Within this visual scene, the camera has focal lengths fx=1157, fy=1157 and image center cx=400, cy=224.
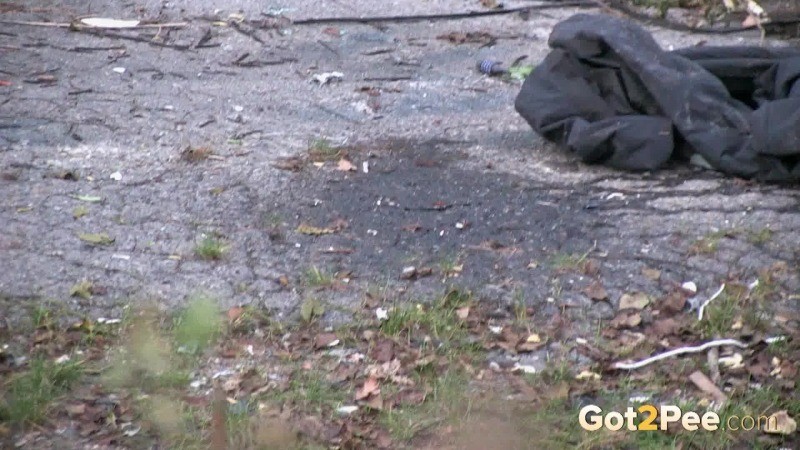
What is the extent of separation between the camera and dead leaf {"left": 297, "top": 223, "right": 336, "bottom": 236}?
4.56 m

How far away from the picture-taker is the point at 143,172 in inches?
199

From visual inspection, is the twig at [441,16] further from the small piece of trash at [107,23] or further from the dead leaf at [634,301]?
the dead leaf at [634,301]

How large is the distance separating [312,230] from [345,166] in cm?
72

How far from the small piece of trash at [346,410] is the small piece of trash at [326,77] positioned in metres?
3.21

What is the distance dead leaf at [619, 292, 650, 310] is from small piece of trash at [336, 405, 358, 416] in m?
1.13

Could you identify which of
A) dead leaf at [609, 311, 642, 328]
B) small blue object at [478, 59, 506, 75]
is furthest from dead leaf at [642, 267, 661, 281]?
small blue object at [478, 59, 506, 75]

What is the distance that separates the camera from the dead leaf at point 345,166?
5199 millimetres

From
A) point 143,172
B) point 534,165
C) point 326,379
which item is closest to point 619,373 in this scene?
point 326,379

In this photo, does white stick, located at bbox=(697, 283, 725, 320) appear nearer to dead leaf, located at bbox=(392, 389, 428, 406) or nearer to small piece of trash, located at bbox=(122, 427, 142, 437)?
dead leaf, located at bbox=(392, 389, 428, 406)

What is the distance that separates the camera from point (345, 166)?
523cm

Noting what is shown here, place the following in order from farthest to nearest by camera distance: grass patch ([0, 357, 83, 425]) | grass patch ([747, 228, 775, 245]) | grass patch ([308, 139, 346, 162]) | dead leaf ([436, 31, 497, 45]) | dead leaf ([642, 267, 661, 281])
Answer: dead leaf ([436, 31, 497, 45]) → grass patch ([308, 139, 346, 162]) → grass patch ([747, 228, 775, 245]) → dead leaf ([642, 267, 661, 281]) → grass patch ([0, 357, 83, 425])

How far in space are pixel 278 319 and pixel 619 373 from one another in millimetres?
1154

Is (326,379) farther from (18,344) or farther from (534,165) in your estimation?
(534,165)

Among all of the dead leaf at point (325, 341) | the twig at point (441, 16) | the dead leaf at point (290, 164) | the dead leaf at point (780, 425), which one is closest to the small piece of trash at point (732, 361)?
the dead leaf at point (780, 425)
